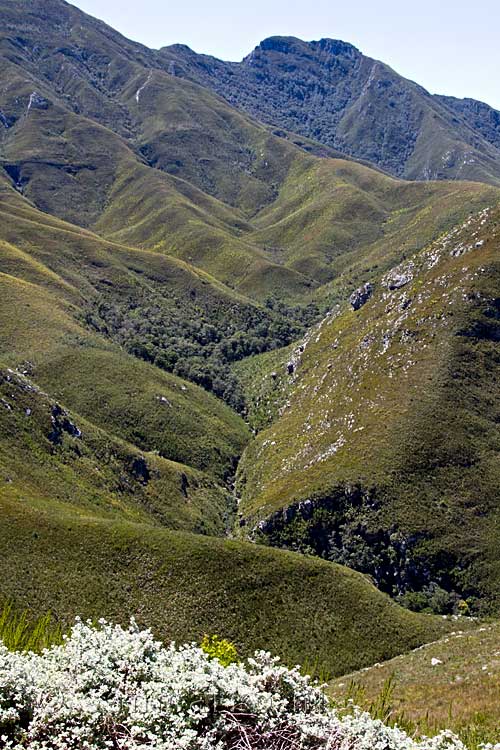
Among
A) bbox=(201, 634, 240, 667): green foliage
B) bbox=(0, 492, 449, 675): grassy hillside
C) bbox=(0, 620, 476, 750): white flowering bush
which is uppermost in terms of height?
bbox=(0, 620, 476, 750): white flowering bush

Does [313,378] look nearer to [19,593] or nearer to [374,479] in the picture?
[374,479]

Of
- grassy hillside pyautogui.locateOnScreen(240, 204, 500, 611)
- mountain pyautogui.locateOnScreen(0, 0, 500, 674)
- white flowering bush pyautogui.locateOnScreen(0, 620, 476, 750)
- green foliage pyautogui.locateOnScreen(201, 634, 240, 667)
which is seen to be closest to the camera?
white flowering bush pyautogui.locateOnScreen(0, 620, 476, 750)

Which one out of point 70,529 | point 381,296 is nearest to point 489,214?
point 381,296

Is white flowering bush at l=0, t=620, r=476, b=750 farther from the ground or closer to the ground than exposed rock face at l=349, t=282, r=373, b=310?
closer to the ground

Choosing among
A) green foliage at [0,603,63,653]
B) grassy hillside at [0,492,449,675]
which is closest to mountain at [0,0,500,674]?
grassy hillside at [0,492,449,675]

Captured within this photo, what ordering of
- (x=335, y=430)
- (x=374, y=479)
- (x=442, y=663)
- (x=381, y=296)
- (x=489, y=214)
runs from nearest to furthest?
(x=442, y=663) → (x=374, y=479) → (x=335, y=430) → (x=489, y=214) → (x=381, y=296)

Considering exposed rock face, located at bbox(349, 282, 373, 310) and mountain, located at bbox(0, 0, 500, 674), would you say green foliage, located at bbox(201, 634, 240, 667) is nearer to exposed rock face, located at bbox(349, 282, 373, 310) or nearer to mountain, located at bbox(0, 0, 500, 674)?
mountain, located at bbox(0, 0, 500, 674)
